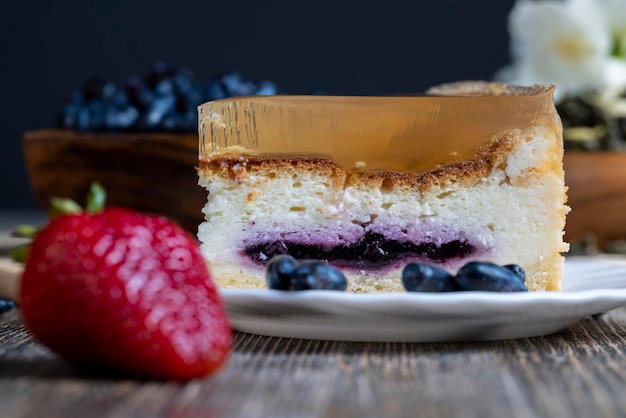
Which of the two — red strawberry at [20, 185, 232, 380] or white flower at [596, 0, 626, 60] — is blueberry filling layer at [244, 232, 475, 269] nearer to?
red strawberry at [20, 185, 232, 380]

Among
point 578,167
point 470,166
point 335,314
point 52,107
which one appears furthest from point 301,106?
point 52,107

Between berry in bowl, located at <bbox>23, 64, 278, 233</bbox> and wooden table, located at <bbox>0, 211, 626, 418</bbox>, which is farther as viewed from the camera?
berry in bowl, located at <bbox>23, 64, 278, 233</bbox>

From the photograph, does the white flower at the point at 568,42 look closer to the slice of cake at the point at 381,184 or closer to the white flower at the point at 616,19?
the white flower at the point at 616,19

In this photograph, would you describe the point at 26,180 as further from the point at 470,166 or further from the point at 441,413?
the point at 441,413

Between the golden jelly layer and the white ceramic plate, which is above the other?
the golden jelly layer

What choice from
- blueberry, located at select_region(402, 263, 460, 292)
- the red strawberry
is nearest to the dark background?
blueberry, located at select_region(402, 263, 460, 292)

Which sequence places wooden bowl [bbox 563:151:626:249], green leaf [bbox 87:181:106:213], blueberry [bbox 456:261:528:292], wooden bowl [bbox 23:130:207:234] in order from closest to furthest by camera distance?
1. green leaf [bbox 87:181:106:213]
2. blueberry [bbox 456:261:528:292]
3. wooden bowl [bbox 23:130:207:234]
4. wooden bowl [bbox 563:151:626:249]

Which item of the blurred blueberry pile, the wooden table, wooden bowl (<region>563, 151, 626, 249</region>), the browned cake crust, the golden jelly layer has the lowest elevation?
wooden bowl (<region>563, 151, 626, 249</region>)
